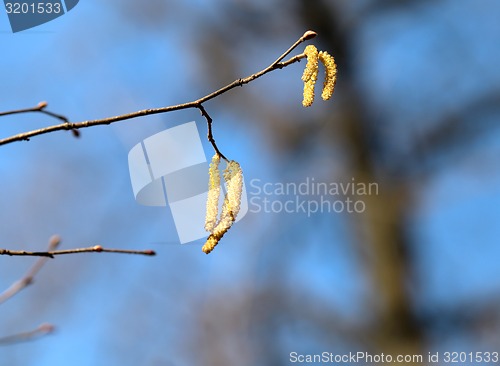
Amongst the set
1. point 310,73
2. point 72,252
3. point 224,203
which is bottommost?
point 72,252

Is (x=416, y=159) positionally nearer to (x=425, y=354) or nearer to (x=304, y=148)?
(x=304, y=148)

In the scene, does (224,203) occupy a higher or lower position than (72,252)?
higher

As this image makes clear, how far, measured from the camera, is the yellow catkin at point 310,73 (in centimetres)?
79

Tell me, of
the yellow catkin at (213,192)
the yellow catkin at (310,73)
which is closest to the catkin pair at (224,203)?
the yellow catkin at (213,192)

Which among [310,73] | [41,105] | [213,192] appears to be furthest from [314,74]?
[41,105]

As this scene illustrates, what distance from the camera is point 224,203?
82cm

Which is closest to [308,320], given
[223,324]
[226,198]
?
[223,324]

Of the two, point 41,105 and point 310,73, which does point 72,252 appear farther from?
point 310,73

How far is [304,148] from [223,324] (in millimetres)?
1391

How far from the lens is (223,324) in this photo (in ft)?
13.5

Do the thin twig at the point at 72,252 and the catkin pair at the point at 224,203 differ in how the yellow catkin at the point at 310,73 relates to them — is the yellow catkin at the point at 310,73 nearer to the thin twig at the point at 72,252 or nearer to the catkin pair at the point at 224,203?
the catkin pair at the point at 224,203

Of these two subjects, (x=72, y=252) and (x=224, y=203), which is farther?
(x=224, y=203)

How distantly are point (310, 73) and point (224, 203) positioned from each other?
0.71 ft

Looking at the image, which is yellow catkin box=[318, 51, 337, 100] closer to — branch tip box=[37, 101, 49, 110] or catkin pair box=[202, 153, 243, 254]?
catkin pair box=[202, 153, 243, 254]
